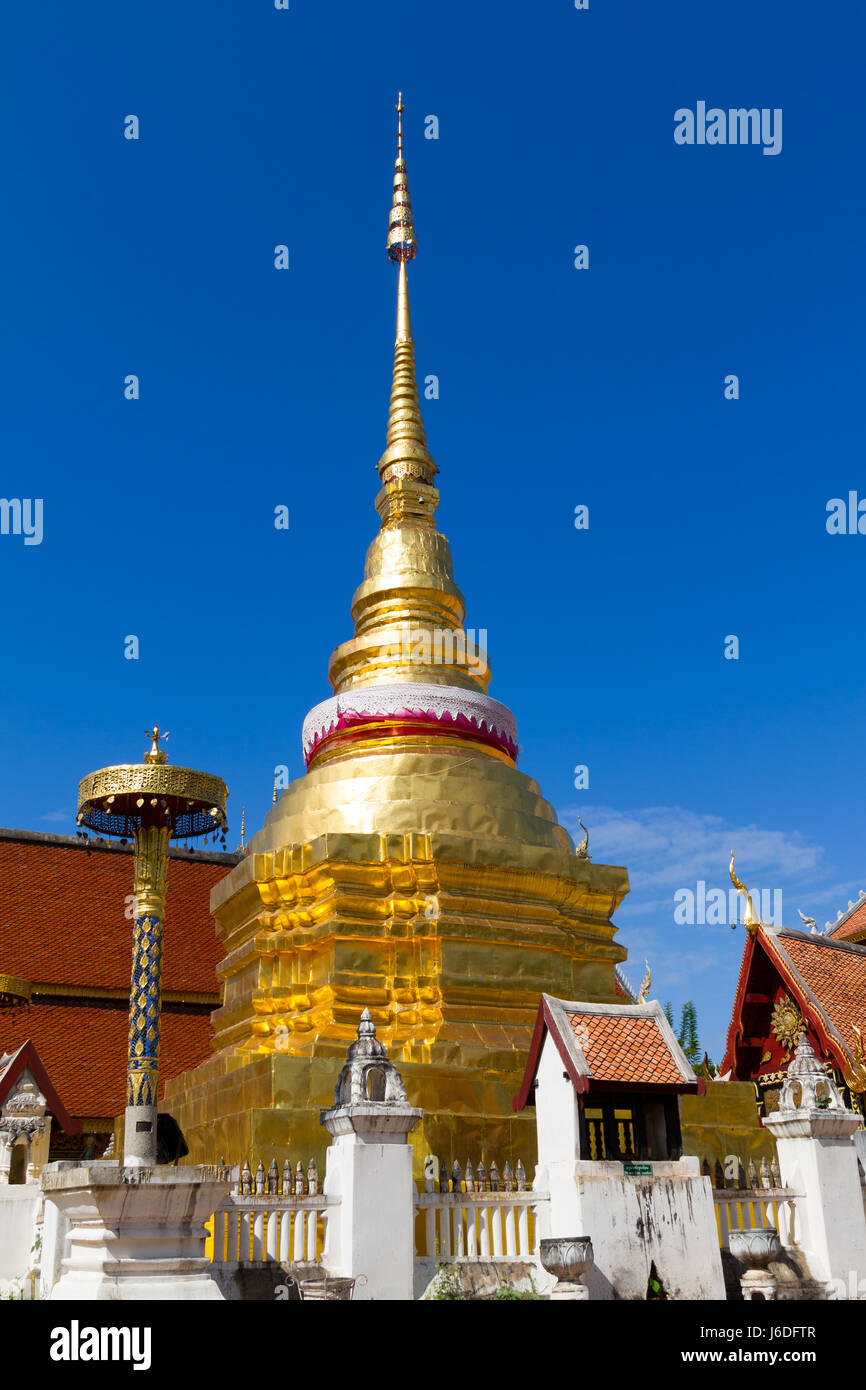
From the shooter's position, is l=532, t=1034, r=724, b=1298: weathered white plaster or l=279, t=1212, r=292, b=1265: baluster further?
l=532, t=1034, r=724, b=1298: weathered white plaster

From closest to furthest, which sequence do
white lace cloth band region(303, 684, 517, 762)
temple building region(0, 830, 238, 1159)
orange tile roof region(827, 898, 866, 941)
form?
1. white lace cloth band region(303, 684, 517, 762)
2. temple building region(0, 830, 238, 1159)
3. orange tile roof region(827, 898, 866, 941)

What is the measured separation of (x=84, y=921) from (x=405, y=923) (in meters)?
9.82

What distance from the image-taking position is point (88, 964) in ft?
80.7

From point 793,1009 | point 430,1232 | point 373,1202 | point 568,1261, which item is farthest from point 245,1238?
point 793,1009

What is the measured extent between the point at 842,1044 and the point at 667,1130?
4.24m

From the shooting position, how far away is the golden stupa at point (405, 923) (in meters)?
16.0

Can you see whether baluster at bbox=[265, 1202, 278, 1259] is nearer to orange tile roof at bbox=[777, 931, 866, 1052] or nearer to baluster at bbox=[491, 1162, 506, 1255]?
baluster at bbox=[491, 1162, 506, 1255]

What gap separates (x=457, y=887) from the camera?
61.5 ft

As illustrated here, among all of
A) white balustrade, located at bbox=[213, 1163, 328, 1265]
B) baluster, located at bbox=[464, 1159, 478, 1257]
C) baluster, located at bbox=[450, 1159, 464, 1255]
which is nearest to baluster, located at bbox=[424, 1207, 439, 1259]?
baluster, located at bbox=[450, 1159, 464, 1255]

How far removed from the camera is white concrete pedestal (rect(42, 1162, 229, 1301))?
8.61 m

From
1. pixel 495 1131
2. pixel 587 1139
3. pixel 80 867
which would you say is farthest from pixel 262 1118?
pixel 80 867

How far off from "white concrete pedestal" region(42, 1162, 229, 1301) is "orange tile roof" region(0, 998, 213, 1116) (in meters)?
13.5

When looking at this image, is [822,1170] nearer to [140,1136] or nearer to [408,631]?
[140,1136]

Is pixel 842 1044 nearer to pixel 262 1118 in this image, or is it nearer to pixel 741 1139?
pixel 741 1139
